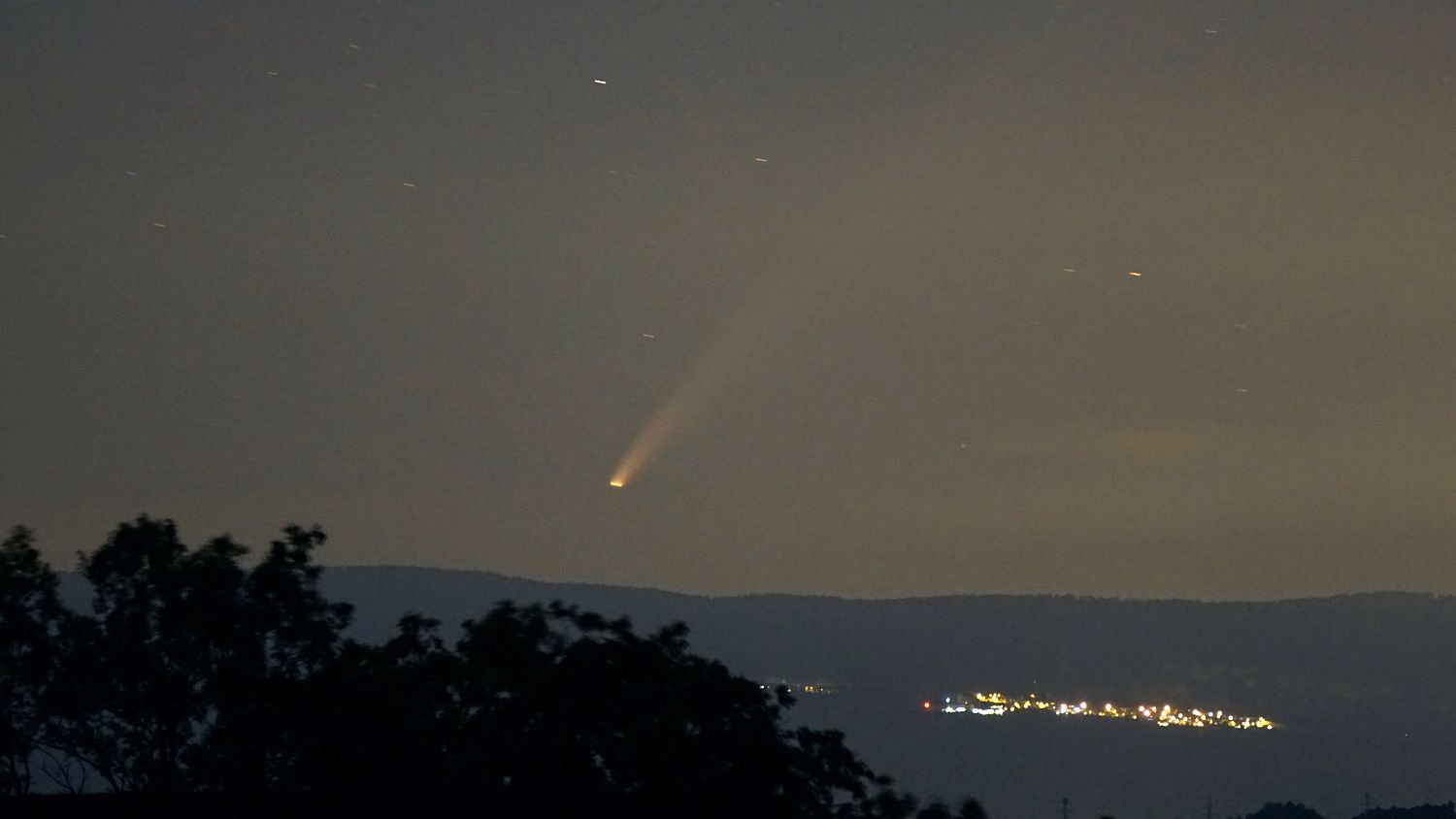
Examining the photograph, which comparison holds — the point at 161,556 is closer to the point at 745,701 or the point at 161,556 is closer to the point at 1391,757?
the point at 745,701

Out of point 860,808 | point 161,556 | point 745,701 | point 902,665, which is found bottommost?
point 860,808

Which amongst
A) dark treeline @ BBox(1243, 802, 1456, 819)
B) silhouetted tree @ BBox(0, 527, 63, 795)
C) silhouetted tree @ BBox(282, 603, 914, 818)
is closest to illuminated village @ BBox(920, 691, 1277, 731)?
dark treeline @ BBox(1243, 802, 1456, 819)

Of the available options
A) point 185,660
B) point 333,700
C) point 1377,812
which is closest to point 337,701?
point 333,700

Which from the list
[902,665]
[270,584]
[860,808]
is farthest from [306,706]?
[902,665]

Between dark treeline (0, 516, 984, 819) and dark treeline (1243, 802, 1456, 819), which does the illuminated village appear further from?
dark treeline (0, 516, 984, 819)

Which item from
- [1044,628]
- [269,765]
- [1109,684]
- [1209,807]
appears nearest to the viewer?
[269,765]
